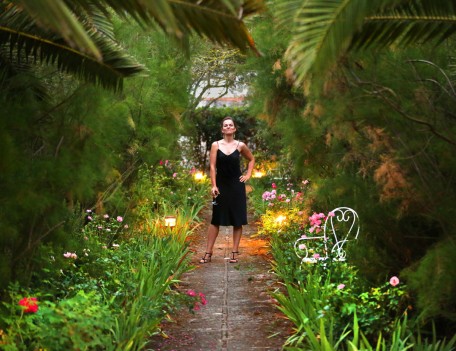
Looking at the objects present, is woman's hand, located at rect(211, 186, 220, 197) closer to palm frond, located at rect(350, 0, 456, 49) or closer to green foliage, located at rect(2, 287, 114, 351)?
green foliage, located at rect(2, 287, 114, 351)

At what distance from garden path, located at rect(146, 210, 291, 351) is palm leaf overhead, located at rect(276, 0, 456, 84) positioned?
2651 mm

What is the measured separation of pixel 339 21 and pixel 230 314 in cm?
393

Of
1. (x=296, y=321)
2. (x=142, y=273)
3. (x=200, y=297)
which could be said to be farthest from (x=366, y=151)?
(x=142, y=273)

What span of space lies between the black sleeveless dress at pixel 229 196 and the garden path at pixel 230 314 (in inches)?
22.3

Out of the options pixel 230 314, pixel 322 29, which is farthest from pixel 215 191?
pixel 322 29

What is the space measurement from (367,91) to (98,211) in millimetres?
4670

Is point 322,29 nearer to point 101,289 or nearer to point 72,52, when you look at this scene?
point 72,52

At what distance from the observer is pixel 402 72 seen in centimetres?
520

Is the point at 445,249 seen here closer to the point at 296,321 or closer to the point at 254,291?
the point at 296,321

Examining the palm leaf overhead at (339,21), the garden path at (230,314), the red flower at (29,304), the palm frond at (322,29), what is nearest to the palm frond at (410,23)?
the palm leaf overhead at (339,21)

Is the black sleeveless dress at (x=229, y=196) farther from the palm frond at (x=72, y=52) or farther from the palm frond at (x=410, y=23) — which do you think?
the palm frond at (x=410, y=23)

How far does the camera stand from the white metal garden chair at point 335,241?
6.80m

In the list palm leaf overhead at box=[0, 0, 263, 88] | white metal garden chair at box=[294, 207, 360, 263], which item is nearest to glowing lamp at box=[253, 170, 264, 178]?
white metal garden chair at box=[294, 207, 360, 263]

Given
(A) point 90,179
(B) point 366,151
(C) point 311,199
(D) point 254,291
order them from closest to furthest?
(A) point 90,179 < (B) point 366,151 < (D) point 254,291 < (C) point 311,199
